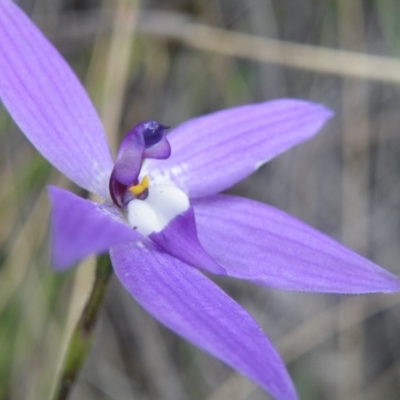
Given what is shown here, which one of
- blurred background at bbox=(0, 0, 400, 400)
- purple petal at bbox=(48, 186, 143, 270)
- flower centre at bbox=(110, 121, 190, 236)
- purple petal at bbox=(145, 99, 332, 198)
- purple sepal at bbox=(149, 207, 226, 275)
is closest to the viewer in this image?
purple petal at bbox=(48, 186, 143, 270)

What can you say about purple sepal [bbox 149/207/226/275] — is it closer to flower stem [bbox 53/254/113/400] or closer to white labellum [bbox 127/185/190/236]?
white labellum [bbox 127/185/190/236]

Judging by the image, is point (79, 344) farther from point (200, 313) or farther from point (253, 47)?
point (253, 47)

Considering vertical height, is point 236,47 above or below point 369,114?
above

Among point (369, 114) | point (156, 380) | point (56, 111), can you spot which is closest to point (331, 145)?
point (369, 114)

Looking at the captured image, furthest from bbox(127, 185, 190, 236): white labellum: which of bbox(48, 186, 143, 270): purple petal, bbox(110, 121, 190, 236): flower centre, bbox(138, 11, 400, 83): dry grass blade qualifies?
bbox(138, 11, 400, 83): dry grass blade

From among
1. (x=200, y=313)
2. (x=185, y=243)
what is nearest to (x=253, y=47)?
(x=185, y=243)

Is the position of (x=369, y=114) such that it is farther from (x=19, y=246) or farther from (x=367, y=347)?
(x=19, y=246)
